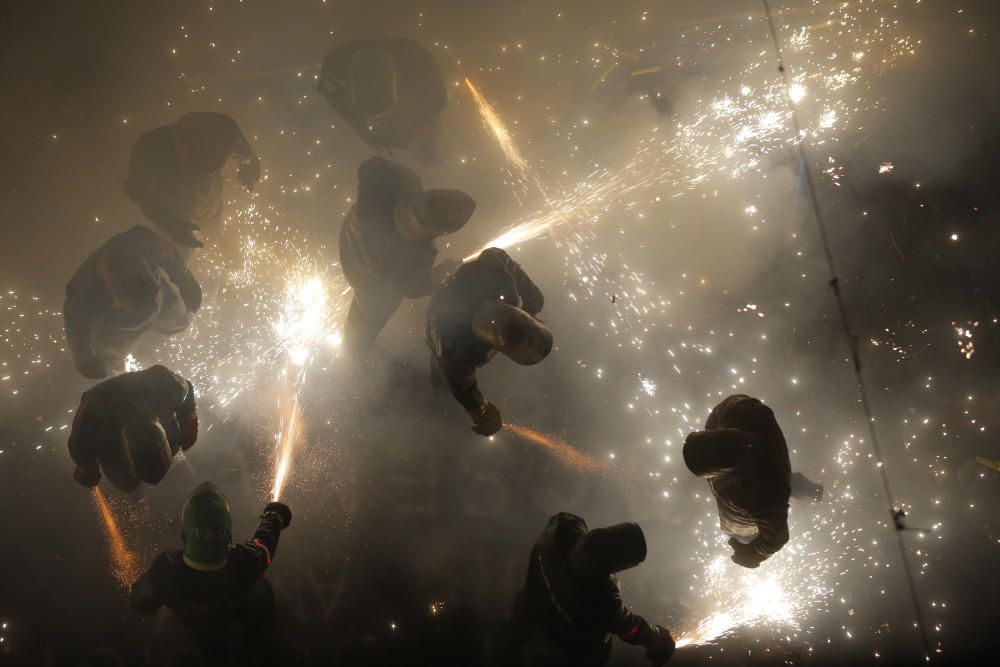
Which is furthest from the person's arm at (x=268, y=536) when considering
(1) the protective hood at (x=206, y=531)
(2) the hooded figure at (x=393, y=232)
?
(2) the hooded figure at (x=393, y=232)

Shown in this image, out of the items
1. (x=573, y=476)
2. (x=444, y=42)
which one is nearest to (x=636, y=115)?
(x=444, y=42)

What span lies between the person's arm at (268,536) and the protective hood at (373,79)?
12.2 feet

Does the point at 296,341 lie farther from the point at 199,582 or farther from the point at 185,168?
the point at 199,582

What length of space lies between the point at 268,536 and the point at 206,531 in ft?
1.93

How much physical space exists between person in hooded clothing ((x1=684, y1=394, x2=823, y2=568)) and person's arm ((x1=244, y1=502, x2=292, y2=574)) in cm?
290

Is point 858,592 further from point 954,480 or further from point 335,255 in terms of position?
point 335,255

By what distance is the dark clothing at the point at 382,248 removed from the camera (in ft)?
12.0

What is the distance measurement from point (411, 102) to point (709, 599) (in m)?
5.67

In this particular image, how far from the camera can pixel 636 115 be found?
5.89m

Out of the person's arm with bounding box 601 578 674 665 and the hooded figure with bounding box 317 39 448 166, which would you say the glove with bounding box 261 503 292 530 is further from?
the hooded figure with bounding box 317 39 448 166

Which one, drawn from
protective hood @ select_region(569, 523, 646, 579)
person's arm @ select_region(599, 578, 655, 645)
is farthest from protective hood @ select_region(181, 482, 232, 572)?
person's arm @ select_region(599, 578, 655, 645)

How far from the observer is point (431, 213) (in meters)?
3.31

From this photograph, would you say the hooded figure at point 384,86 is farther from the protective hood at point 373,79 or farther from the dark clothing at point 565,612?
the dark clothing at point 565,612

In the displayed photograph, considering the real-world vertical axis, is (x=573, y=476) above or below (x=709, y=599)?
above
